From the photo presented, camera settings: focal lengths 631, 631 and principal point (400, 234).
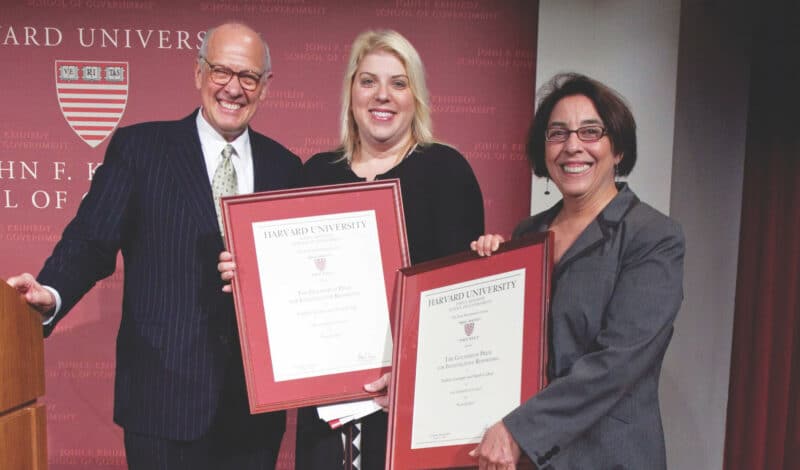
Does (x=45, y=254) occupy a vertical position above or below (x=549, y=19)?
below

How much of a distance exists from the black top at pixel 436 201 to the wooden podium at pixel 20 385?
835 millimetres

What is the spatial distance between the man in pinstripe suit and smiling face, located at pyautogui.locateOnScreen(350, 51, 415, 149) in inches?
12.1

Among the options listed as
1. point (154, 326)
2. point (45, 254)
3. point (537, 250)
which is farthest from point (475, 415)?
point (45, 254)

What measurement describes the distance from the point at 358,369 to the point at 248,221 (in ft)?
1.45

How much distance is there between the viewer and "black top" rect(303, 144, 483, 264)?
168 cm

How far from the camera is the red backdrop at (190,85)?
2994 mm

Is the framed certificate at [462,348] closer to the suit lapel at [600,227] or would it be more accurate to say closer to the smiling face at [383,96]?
the suit lapel at [600,227]

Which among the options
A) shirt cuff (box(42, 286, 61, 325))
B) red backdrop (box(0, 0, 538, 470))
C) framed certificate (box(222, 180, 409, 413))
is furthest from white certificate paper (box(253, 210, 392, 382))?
red backdrop (box(0, 0, 538, 470))

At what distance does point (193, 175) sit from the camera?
1.64 metres

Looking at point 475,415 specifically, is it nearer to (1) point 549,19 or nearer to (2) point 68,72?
(1) point 549,19

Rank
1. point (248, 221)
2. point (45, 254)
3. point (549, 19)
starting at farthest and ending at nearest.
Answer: point (45, 254) → point (549, 19) → point (248, 221)

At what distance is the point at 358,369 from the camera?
5.04 ft

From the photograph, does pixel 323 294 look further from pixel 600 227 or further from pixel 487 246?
pixel 600 227

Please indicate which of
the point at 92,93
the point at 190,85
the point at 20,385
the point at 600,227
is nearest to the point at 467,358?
the point at 600,227
